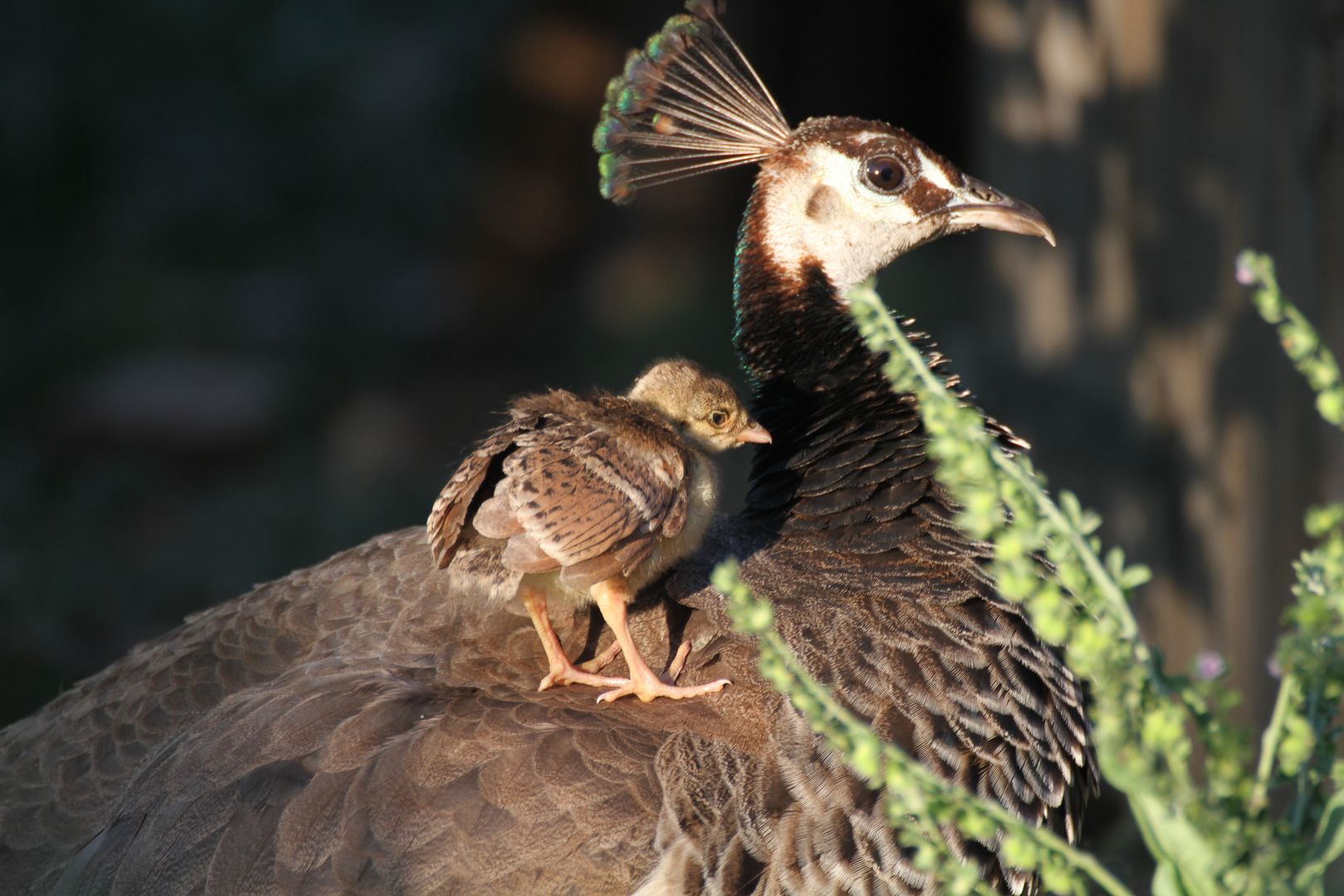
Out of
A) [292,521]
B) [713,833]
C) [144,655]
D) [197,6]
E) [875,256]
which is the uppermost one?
[197,6]

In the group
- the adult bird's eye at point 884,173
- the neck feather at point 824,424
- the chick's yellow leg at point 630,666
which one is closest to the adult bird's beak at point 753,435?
the neck feather at point 824,424

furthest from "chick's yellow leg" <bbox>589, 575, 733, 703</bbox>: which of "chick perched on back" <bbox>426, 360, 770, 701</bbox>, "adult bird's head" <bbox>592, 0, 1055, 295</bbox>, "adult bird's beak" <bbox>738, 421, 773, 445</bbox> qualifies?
"adult bird's head" <bbox>592, 0, 1055, 295</bbox>

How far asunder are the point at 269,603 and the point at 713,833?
47.5 inches

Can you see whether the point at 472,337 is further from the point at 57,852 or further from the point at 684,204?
the point at 57,852

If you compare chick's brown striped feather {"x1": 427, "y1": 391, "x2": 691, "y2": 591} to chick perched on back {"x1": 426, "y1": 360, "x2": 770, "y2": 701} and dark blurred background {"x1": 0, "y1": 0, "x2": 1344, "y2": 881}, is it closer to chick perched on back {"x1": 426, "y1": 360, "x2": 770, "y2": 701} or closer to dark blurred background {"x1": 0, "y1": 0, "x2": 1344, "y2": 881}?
chick perched on back {"x1": 426, "y1": 360, "x2": 770, "y2": 701}

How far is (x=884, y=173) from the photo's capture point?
8.43ft

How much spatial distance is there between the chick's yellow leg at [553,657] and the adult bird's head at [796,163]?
2.81 ft

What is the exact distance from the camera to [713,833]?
1.99 metres

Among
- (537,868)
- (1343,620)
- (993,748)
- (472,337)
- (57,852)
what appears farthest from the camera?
(472,337)

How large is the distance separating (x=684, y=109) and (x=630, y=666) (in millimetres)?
1172

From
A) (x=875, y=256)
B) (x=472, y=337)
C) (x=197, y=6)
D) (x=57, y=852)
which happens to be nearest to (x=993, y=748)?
(x=875, y=256)

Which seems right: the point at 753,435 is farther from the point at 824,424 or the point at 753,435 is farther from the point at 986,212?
the point at 986,212

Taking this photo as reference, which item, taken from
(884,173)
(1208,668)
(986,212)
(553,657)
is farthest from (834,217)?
(1208,668)

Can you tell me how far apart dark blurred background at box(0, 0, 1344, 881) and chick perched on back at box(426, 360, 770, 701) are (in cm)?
191
